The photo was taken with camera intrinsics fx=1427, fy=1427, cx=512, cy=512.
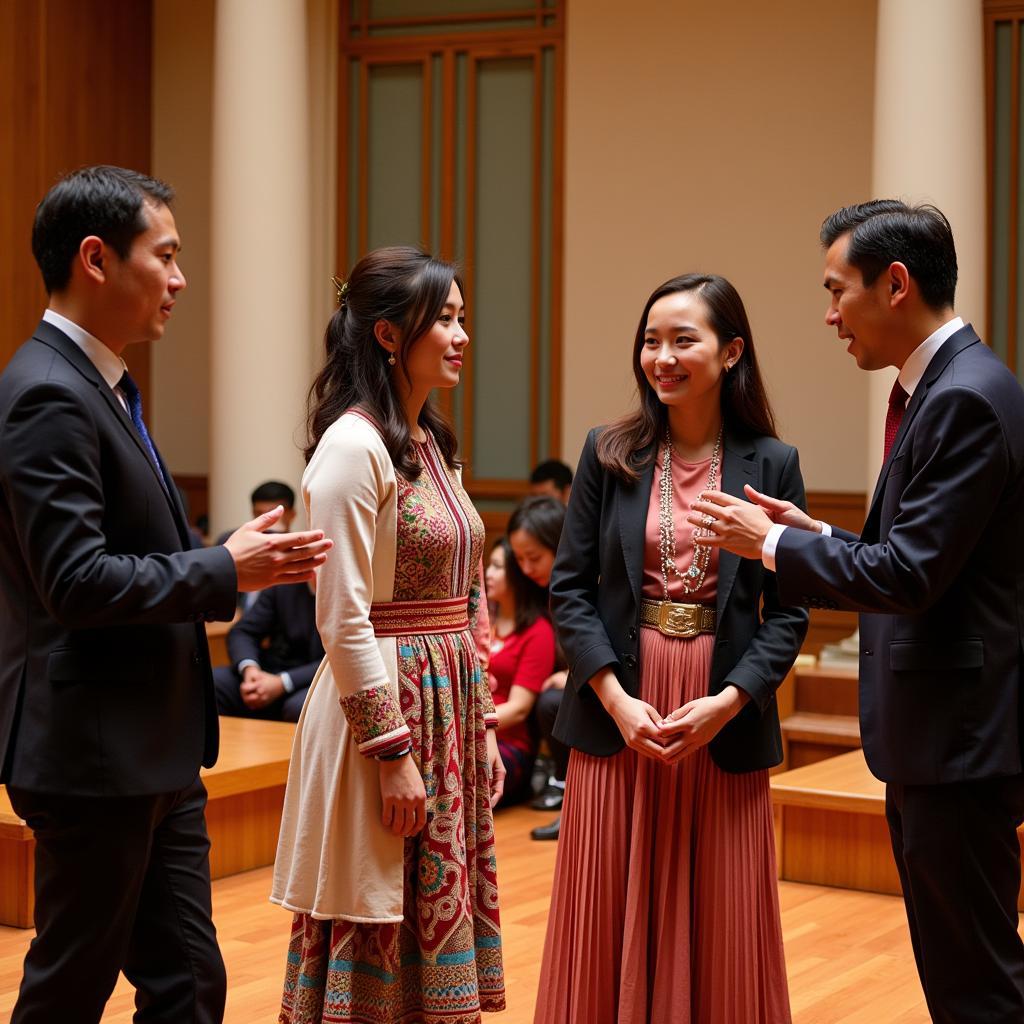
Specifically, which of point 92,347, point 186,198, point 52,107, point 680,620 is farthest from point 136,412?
point 186,198

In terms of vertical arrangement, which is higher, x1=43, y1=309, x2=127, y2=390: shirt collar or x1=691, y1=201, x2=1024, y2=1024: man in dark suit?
x1=43, y1=309, x2=127, y2=390: shirt collar

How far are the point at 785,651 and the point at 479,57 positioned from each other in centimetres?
590

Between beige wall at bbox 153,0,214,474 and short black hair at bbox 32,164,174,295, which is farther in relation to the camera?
beige wall at bbox 153,0,214,474

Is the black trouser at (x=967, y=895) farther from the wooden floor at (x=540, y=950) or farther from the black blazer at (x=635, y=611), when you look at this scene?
the wooden floor at (x=540, y=950)

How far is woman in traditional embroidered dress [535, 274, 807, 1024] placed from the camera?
7.94ft

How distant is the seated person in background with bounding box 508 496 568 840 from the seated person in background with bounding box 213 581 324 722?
2.84 ft

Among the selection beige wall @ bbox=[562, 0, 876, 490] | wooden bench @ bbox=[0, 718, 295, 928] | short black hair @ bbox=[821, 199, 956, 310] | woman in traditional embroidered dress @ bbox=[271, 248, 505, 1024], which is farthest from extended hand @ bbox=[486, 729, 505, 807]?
beige wall @ bbox=[562, 0, 876, 490]

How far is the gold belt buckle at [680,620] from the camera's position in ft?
8.21

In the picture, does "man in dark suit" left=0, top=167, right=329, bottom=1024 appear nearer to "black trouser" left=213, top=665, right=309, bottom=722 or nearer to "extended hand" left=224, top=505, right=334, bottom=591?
"extended hand" left=224, top=505, right=334, bottom=591

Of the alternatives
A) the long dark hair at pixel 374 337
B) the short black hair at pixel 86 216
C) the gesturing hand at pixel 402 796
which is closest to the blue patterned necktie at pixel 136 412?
the short black hair at pixel 86 216

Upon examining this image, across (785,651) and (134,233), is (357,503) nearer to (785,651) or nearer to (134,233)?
(134,233)

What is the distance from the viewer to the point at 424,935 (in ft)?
7.40

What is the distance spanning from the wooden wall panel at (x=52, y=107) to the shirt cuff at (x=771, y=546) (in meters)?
5.81

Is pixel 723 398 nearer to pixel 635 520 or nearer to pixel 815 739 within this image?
pixel 635 520
